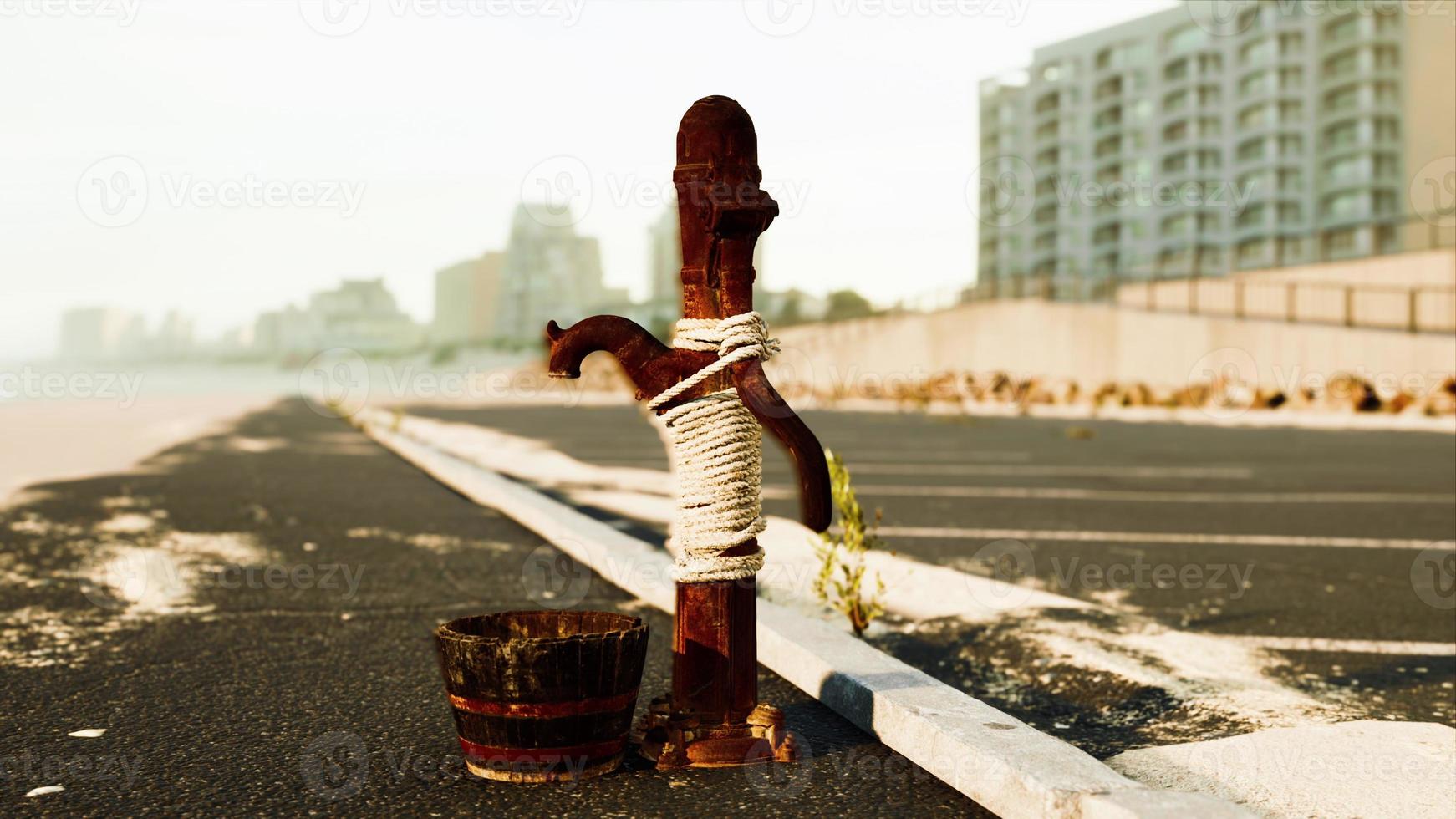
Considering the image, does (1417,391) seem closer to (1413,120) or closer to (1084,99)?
(1413,120)

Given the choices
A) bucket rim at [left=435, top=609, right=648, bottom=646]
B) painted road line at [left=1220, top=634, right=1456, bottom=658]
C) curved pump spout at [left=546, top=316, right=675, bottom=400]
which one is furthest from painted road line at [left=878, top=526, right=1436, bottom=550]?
curved pump spout at [left=546, top=316, right=675, bottom=400]

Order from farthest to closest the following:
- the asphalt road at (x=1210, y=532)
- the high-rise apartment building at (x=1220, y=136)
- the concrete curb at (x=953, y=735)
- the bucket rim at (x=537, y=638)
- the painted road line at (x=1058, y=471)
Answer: the high-rise apartment building at (x=1220, y=136), the painted road line at (x=1058, y=471), the asphalt road at (x=1210, y=532), the bucket rim at (x=537, y=638), the concrete curb at (x=953, y=735)

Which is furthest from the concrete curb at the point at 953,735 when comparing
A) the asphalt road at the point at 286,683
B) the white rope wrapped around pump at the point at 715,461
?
the white rope wrapped around pump at the point at 715,461

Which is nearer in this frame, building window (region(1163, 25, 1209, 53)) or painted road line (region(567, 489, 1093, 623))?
painted road line (region(567, 489, 1093, 623))

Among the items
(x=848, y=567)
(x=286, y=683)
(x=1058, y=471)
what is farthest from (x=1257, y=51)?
A: (x=286, y=683)

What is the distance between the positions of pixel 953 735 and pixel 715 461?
38.1 inches

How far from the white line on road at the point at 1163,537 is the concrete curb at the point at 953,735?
3.07 meters

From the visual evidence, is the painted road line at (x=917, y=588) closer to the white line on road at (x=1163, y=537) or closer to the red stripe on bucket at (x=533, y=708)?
the white line on road at (x=1163, y=537)

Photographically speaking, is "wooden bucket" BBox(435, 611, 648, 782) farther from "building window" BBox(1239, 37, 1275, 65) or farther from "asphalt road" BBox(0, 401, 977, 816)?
"building window" BBox(1239, 37, 1275, 65)

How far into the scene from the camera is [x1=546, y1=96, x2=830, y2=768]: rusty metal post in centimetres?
315

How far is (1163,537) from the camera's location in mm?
7996

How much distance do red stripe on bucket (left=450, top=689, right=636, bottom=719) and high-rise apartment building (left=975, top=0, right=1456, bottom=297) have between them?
6278cm

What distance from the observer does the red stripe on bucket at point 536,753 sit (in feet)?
9.97

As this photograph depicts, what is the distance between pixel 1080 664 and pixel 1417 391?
95.1 ft
